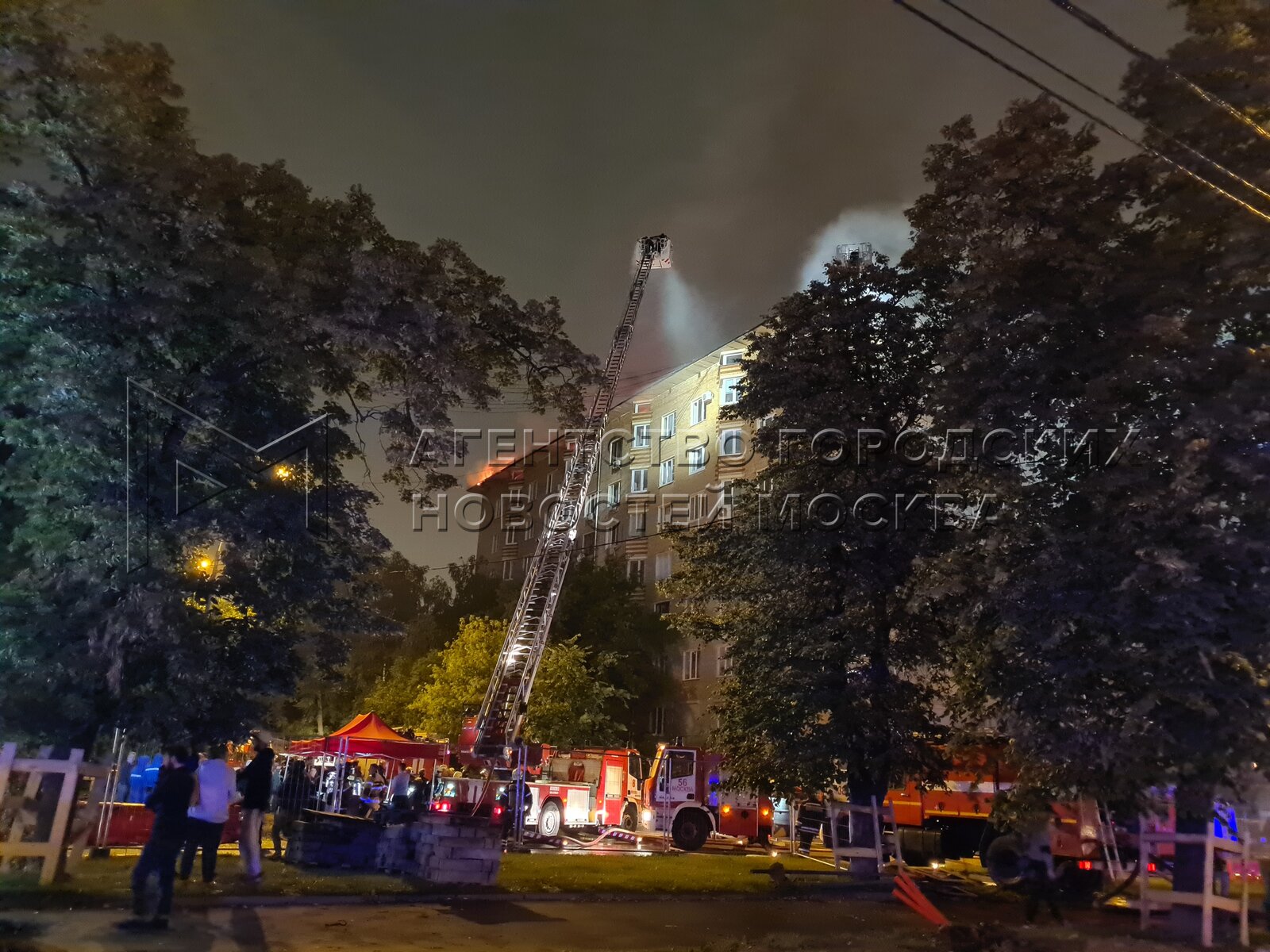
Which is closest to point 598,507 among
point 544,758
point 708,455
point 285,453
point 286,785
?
point 708,455

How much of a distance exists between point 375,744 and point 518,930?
600 inches

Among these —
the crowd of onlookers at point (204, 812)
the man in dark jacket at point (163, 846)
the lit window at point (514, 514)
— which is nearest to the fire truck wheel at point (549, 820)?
the crowd of onlookers at point (204, 812)

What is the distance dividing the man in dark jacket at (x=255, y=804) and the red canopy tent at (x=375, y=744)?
10.6 meters

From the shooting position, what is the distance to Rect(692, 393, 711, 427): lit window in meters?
50.4

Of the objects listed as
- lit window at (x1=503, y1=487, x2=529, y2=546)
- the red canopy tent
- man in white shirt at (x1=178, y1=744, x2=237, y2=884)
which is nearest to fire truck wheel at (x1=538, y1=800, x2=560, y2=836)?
the red canopy tent

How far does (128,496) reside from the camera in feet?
42.6

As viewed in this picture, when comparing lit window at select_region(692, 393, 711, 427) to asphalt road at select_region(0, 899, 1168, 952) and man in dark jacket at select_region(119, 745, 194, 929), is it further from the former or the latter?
man in dark jacket at select_region(119, 745, 194, 929)

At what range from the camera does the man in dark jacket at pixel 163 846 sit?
9.28 metres

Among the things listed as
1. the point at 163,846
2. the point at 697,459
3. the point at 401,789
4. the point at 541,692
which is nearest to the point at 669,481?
the point at 697,459

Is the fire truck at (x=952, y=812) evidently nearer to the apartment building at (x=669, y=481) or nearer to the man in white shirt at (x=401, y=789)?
the man in white shirt at (x=401, y=789)

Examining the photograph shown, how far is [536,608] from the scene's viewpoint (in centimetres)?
2673

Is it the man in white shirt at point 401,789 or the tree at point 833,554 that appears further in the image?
the man in white shirt at point 401,789

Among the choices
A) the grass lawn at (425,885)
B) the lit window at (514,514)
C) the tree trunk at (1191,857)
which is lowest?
the grass lawn at (425,885)

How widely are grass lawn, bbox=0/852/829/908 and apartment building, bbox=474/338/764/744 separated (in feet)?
76.5
